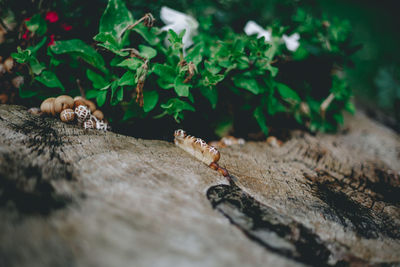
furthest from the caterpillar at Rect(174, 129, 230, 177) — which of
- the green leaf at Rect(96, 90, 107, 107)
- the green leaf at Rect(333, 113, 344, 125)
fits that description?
the green leaf at Rect(333, 113, 344, 125)

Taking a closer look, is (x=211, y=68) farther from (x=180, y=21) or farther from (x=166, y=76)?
(x=180, y=21)

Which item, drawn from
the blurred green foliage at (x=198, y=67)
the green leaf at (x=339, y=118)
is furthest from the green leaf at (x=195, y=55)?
the green leaf at (x=339, y=118)

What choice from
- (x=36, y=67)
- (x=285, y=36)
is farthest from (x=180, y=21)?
(x=36, y=67)

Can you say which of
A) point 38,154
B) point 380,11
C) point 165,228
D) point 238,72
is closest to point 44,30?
point 38,154

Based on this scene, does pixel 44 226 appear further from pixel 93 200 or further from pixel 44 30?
pixel 44 30

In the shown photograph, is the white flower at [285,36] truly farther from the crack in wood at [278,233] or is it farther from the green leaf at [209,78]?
the crack in wood at [278,233]

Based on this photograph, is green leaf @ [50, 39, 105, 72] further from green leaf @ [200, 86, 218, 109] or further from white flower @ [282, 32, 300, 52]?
white flower @ [282, 32, 300, 52]
